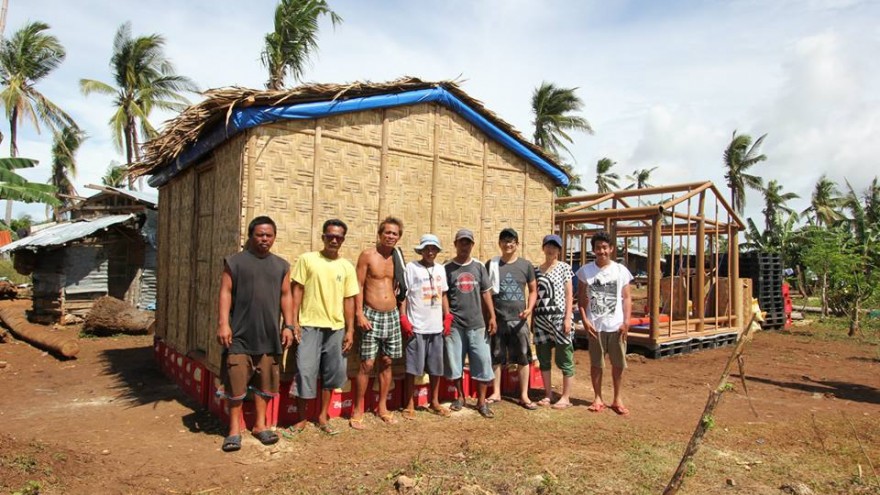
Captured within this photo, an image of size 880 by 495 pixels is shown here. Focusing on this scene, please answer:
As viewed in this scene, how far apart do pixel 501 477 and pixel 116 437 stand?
134 inches

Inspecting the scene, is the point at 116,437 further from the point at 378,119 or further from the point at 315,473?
the point at 378,119

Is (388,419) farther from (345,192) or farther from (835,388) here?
(835,388)

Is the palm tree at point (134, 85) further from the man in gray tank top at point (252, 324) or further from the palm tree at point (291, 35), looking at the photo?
the man in gray tank top at point (252, 324)

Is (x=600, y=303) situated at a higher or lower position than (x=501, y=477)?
higher

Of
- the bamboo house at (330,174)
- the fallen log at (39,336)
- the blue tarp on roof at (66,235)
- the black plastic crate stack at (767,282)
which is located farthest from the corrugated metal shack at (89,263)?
the black plastic crate stack at (767,282)

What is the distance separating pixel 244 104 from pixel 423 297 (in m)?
2.34

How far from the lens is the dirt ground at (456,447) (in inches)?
149

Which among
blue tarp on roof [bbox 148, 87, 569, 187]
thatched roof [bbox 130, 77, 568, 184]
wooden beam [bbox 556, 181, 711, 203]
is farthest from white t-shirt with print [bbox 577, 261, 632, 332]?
wooden beam [bbox 556, 181, 711, 203]

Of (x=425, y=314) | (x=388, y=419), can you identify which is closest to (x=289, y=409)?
(x=388, y=419)

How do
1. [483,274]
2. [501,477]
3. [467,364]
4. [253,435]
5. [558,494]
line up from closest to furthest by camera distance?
[558,494] → [501,477] → [253,435] → [483,274] → [467,364]

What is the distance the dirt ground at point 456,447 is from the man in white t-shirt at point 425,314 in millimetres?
565

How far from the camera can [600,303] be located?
18.9 feet

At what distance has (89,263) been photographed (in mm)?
12844

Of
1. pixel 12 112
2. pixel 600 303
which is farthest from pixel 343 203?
pixel 12 112
